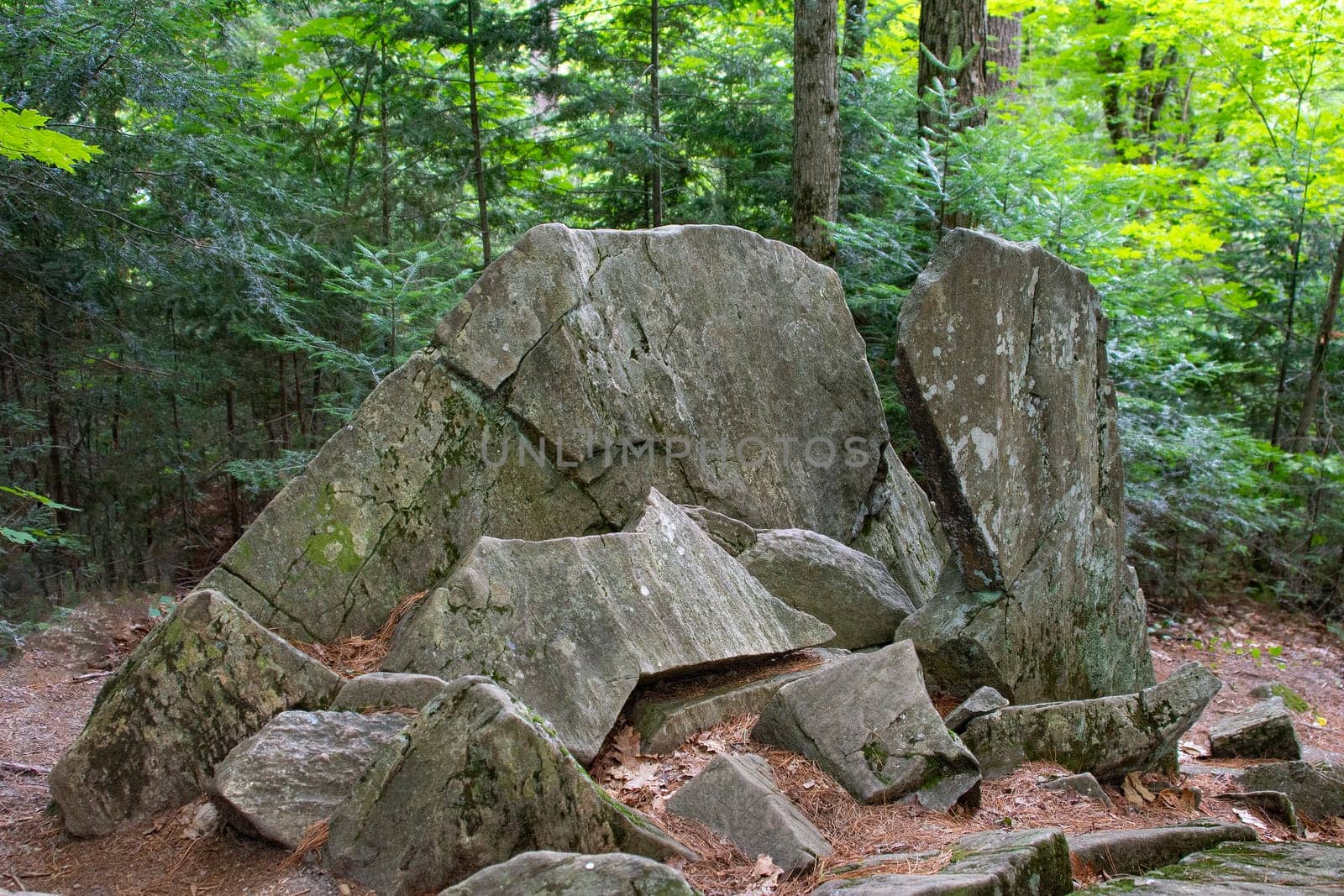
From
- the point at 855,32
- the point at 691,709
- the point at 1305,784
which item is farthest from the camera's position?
the point at 855,32

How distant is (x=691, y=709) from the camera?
4586mm

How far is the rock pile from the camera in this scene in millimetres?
3420

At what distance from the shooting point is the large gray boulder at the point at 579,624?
14.1 ft

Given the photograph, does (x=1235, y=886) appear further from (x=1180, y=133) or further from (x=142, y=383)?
(x=1180, y=133)

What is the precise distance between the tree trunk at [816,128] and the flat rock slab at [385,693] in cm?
618

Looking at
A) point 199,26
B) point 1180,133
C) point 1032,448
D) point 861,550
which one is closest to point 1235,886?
point 1032,448

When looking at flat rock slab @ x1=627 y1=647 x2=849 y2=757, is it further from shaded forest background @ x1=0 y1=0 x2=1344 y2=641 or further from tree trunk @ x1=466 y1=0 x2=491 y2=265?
tree trunk @ x1=466 y1=0 x2=491 y2=265

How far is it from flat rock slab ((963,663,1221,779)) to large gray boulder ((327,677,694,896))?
2109 millimetres

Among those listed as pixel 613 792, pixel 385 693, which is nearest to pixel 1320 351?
pixel 613 792

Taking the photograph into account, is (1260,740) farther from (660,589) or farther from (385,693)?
(385,693)

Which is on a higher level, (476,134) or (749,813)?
(476,134)

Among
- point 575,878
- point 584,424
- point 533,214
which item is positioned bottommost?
point 575,878

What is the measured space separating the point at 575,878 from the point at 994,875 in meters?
1.35

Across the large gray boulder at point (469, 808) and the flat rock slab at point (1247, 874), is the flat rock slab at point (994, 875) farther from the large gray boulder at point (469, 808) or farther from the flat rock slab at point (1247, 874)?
the large gray boulder at point (469, 808)
